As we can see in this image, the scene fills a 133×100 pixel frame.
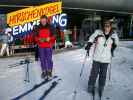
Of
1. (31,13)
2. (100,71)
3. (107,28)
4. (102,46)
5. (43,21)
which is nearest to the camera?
(107,28)

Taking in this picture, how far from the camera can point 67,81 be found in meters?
10.8

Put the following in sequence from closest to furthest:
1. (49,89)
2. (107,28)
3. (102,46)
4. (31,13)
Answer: (107,28)
(102,46)
(49,89)
(31,13)

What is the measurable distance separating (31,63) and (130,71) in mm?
3797

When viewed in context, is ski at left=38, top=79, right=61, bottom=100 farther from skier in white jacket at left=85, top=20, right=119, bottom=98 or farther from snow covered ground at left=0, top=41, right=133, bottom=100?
skier in white jacket at left=85, top=20, right=119, bottom=98

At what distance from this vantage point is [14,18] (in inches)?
843

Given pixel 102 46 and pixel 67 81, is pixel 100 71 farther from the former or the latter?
pixel 67 81

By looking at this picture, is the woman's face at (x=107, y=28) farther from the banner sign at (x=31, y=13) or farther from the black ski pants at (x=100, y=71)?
the banner sign at (x=31, y=13)

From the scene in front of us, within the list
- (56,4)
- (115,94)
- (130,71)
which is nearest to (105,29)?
(115,94)

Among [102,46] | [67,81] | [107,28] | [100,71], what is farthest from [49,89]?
[107,28]

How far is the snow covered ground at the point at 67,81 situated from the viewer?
9.26 m

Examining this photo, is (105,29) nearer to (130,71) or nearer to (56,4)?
(130,71)

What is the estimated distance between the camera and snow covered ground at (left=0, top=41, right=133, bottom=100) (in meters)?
9.26

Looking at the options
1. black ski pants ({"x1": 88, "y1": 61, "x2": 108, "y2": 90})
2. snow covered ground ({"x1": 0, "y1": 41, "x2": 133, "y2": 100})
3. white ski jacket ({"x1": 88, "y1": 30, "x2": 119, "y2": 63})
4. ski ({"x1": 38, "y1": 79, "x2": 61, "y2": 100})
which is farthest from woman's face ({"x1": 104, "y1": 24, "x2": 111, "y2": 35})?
ski ({"x1": 38, "y1": 79, "x2": 61, "y2": 100})

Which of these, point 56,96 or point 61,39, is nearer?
point 56,96
